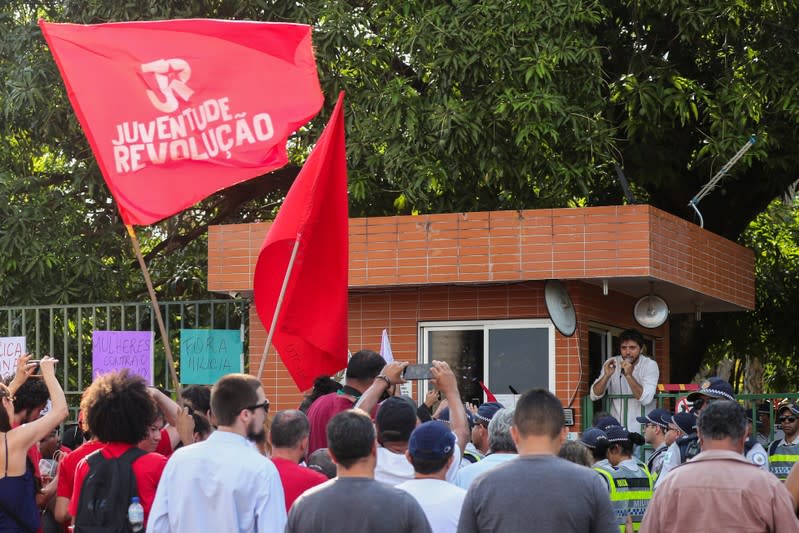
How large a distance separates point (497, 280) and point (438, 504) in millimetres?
7118

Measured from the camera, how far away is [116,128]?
8812mm

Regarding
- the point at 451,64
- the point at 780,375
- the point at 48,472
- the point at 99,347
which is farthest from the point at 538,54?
the point at 780,375

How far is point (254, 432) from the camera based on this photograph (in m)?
6.07

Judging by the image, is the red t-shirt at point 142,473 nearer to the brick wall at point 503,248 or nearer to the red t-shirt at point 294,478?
the red t-shirt at point 294,478

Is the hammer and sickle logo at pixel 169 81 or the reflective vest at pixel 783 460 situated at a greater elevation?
the hammer and sickle logo at pixel 169 81

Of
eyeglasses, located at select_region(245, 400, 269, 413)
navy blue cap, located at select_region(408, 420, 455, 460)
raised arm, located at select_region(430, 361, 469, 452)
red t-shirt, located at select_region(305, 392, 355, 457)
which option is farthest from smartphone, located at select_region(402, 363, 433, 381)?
navy blue cap, located at select_region(408, 420, 455, 460)

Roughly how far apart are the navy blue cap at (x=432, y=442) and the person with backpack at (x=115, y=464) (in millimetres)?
1286

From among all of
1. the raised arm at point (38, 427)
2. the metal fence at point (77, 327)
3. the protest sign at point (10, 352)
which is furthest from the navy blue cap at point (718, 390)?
the protest sign at point (10, 352)

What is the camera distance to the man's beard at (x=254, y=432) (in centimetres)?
604

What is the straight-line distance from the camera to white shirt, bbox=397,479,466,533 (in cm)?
582

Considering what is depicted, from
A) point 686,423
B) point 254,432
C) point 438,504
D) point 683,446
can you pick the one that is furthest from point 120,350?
point 438,504

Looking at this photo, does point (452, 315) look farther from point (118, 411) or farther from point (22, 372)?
point (118, 411)

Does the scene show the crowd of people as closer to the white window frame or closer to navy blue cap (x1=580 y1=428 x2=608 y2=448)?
navy blue cap (x1=580 y1=428 x2=608 y2=448)

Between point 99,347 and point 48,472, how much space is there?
4112mm
